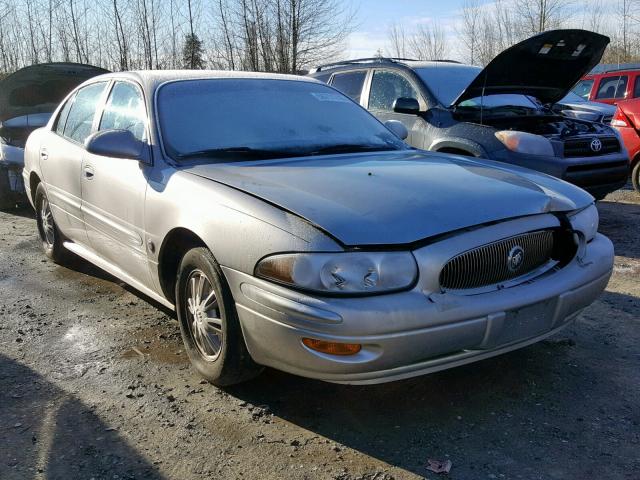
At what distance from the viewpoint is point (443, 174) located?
3240mm

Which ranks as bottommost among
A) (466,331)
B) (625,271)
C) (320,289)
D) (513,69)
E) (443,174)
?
(625,271)

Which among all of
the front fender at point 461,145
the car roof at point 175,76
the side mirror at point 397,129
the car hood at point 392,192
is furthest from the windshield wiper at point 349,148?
the front fender at point 461,145

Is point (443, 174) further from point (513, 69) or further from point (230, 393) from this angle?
point (513, 69)

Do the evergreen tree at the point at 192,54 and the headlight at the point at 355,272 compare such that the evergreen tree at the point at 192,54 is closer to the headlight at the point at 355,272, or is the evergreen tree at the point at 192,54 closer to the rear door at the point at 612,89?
the rear door at the point at 612,89

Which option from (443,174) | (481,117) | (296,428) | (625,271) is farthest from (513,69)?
(296,428)

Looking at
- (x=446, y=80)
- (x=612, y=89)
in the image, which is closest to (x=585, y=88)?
(x=612, y=89)

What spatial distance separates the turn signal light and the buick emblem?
787mm

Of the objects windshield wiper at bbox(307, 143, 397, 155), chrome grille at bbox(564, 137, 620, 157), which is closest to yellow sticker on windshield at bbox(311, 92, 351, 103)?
windshield wiper at bbox(307, 143, 397, 155)

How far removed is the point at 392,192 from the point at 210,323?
1085mm

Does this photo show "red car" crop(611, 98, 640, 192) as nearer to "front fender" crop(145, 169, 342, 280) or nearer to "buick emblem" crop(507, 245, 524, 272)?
"buick emblem" crop(507, 245, 524, 272)

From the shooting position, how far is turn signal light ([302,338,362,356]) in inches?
97.5

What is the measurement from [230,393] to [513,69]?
436cm

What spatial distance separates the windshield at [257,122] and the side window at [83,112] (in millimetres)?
1039

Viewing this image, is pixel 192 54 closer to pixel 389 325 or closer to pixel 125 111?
pixel 125 111
